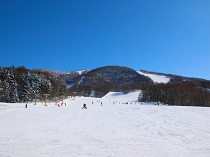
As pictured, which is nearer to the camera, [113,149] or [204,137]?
[113,149]

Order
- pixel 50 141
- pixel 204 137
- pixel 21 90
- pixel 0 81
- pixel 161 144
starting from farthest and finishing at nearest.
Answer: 1. pixel 21 90
2. pixel 0 81
3. pixel 204 137
4. pixel 50 141
5. pixel 161 144

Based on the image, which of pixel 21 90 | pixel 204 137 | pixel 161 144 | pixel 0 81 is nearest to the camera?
pixel 161 144

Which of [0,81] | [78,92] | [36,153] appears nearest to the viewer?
[36,153]

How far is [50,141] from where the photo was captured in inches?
432

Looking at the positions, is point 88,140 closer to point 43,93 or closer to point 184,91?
point 43,93

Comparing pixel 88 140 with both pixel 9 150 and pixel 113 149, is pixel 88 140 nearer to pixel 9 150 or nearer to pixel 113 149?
pixel 113 149

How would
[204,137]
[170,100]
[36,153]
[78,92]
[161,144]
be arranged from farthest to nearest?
[78,92] → [170,100] → [204,137] → [161,144] → [36,153]

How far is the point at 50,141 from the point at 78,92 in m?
190

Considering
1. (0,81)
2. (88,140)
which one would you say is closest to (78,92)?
(0,81)

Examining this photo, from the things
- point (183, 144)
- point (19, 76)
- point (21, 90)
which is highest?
Answer: point (19, 76)

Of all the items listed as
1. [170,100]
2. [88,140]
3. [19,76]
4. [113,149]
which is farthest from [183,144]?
[170,100]

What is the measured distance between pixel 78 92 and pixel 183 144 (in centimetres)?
19118

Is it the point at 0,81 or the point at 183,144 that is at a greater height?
the point at 0,81

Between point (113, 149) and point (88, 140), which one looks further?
point (88, 140)
